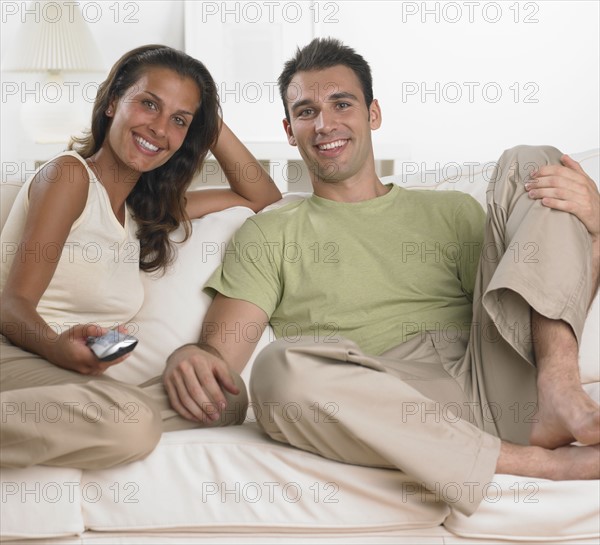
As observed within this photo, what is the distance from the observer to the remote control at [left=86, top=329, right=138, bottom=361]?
4.74 feet

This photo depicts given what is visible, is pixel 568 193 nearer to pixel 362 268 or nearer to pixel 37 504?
pixel 362 268

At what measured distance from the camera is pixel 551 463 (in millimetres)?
1450

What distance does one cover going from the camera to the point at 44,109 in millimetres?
3234

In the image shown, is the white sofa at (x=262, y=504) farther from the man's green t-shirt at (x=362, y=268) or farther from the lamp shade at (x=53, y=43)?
the lamp shade at (x=53, y=43)

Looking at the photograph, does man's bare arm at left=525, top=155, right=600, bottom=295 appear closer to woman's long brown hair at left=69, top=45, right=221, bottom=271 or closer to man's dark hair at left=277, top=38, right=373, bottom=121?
man's dark hair at left=277, top=38, right=373, bottom=121

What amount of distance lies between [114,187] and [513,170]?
0.78m

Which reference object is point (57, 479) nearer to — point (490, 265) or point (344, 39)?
point (490, 265)

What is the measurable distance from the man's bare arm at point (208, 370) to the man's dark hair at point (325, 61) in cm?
59

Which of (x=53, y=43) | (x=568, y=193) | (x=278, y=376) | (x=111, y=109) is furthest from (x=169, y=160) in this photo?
(x=53, y=43)

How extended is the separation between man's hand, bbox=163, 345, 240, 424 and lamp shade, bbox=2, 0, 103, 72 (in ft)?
6.14

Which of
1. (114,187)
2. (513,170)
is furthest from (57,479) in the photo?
(513,170)

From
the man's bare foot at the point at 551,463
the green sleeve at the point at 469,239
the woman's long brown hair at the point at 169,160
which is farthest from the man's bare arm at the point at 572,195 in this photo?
the woman's long brown hair at the point at 169,160

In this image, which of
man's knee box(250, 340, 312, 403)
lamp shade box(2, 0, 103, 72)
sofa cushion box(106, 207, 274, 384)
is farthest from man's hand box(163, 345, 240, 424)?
lamp shade box(2, 0, 103, 72)

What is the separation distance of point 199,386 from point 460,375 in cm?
48
